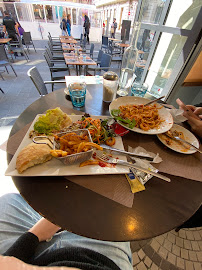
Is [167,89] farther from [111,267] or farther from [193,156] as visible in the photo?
[111,267]

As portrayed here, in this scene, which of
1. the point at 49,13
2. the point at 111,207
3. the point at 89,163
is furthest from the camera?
the point at 49,13

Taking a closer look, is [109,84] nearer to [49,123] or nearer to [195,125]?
[49,123]

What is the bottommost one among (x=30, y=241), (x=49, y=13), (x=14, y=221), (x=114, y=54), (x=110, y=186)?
(x=114, y=54)

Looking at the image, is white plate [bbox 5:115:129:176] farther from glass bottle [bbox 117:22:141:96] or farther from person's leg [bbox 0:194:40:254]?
glass bottle [bbox 117:22:141:96]

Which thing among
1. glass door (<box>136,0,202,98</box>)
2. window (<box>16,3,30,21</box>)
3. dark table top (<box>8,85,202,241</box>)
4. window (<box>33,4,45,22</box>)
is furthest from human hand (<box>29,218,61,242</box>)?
window (<box>33,4,45,22</box>)

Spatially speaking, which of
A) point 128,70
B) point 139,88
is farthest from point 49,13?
point 139,88

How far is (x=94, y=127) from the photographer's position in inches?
32.9

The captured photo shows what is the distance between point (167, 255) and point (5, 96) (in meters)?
4.39

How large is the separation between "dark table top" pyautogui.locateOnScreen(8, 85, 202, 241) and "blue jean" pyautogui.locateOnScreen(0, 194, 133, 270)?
300 mm

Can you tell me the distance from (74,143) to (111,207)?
362 mm

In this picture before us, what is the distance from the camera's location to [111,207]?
579 mm

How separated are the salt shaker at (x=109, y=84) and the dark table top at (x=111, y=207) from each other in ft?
2.83

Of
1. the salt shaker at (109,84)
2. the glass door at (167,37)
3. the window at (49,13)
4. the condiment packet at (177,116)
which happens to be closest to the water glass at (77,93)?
the salt shaker at (109,84)

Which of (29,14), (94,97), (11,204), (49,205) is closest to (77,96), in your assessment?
(94,97)
